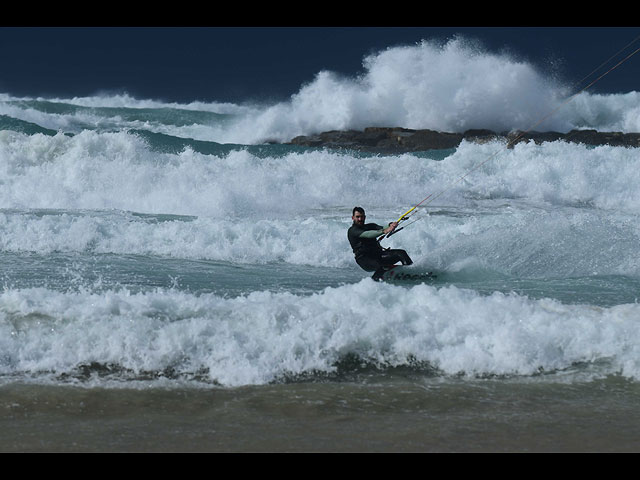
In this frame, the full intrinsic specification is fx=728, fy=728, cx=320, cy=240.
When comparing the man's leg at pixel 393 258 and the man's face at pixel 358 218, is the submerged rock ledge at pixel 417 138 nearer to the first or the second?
the man's leg at pixel 393 258

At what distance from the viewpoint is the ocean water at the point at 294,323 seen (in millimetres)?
4707

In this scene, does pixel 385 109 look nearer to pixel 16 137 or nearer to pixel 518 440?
pixel 16 137

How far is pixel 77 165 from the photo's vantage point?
1942cm

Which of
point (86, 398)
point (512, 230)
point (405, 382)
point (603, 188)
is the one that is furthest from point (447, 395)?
point (603, 188)

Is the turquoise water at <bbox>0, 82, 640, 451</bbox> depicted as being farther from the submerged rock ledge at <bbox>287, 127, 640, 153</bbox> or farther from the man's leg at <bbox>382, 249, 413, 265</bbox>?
the submerged rock ledge at <bbox>287, 127, 640, 153</bbox>

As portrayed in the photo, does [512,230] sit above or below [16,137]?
below

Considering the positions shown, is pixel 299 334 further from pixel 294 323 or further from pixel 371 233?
pixel 371 233

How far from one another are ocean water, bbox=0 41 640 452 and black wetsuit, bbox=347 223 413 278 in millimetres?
639

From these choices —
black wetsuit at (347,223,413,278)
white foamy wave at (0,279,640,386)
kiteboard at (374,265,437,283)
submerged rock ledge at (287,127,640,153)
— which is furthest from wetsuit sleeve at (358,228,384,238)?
submerged rock ledge at (287,127,640,153)

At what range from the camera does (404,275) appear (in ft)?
31.7

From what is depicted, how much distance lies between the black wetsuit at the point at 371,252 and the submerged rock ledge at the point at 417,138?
24.3 meters

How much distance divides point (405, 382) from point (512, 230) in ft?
21.2

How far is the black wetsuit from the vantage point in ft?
30.2

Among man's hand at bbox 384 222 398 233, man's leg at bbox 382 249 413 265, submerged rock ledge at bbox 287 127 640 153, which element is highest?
submerged rock ledge at bbox 287 127 640 153
